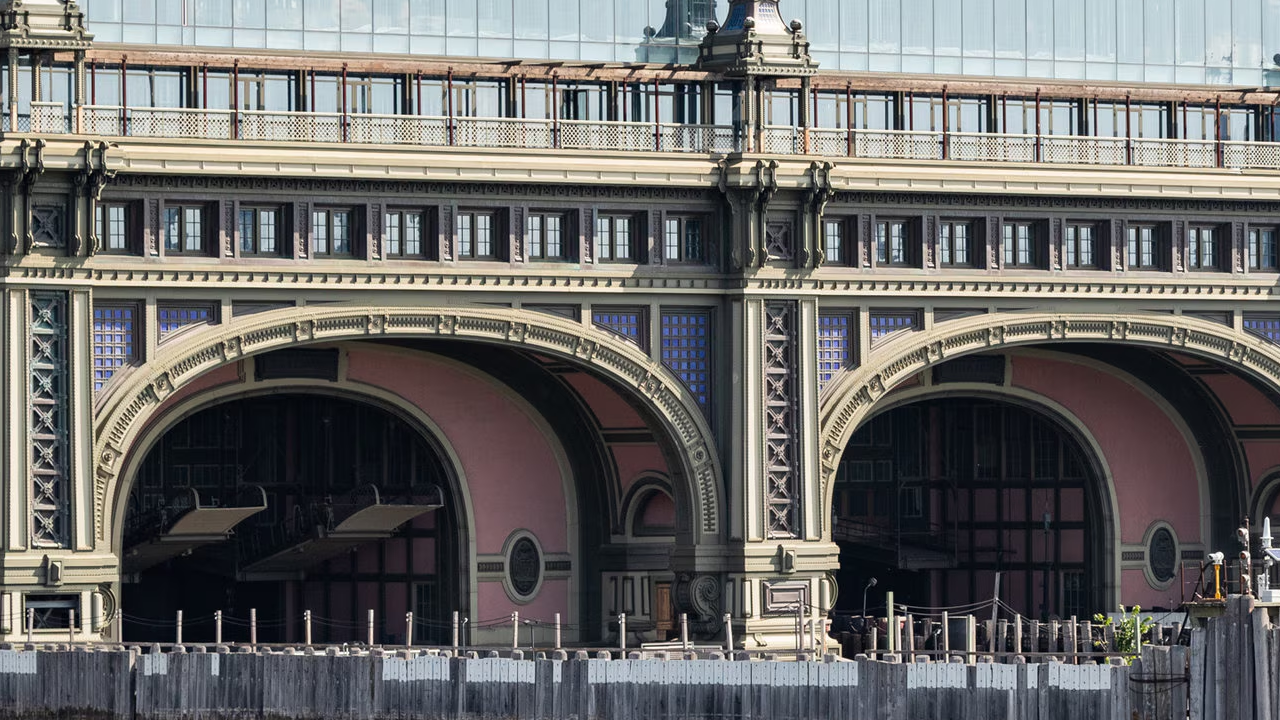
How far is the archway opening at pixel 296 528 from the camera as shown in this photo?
9162 centimetres

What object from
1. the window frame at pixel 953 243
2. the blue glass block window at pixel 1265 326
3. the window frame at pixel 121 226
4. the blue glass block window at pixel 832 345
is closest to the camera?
the window frame at pixel 121 226

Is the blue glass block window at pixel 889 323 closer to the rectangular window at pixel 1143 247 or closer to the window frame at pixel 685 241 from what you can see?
the window frame at pixel 685 241

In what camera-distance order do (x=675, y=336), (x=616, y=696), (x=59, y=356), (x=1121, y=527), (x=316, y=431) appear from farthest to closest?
(x=1121, y=527), (x=316, y=431), (x=675, y=336), (x=59, y=356), (x=616, y=696)

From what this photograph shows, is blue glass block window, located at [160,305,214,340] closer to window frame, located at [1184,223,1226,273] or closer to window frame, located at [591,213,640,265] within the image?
window frame, located at [591,213,640,265]

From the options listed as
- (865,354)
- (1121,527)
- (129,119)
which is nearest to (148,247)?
(129,119)

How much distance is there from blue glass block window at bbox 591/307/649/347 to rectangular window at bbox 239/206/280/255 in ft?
29.2

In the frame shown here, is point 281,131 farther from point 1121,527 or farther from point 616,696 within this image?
point 1121,527

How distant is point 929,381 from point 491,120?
18.1 meters

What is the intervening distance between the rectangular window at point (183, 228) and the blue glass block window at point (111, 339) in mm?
1963

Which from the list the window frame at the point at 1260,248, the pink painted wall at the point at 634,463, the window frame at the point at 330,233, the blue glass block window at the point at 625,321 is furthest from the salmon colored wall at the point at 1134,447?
the window frame at the point at 330,233

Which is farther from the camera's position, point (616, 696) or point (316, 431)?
point (316, 431)

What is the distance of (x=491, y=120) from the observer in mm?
84750

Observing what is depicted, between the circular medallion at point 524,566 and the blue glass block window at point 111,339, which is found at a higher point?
the blue glass block window at point 111,339

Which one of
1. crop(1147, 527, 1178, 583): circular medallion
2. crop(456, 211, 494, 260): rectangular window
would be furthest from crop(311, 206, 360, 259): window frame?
crop(1147, 527, 1178, 583): circular medallion
